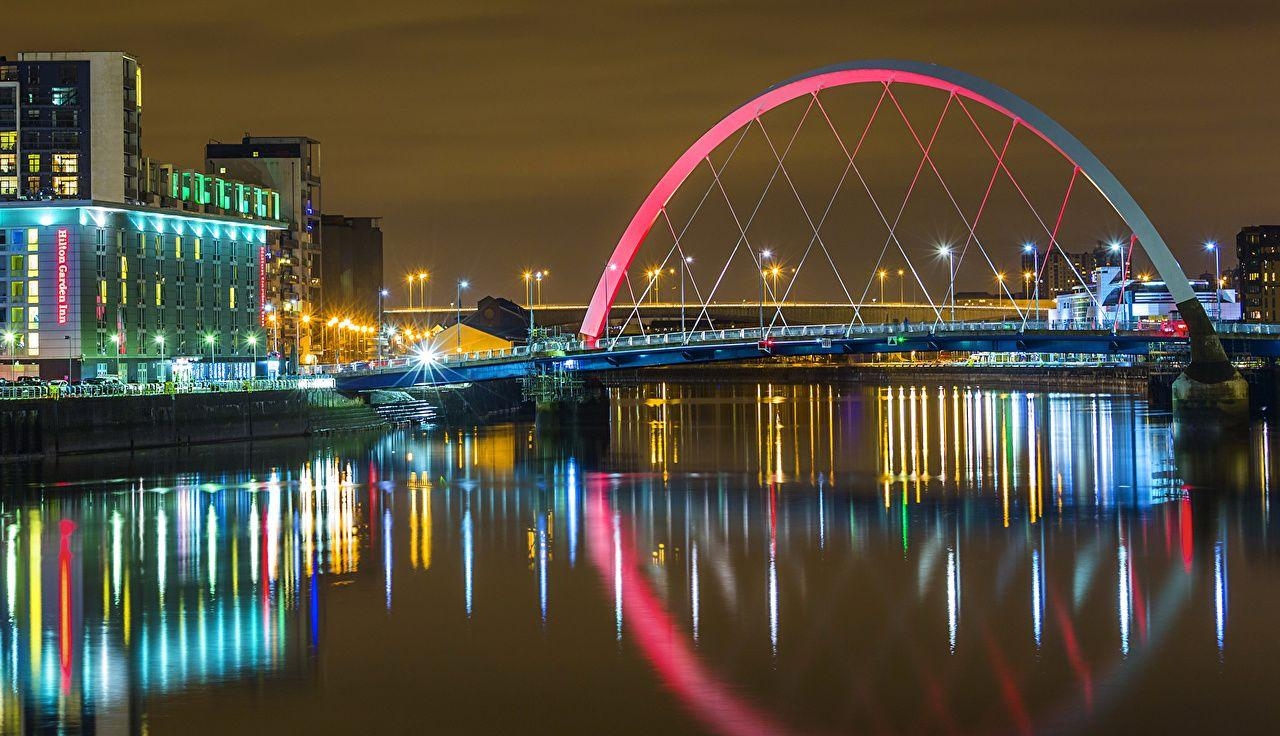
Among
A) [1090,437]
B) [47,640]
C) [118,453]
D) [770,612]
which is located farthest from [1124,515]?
[118,453]

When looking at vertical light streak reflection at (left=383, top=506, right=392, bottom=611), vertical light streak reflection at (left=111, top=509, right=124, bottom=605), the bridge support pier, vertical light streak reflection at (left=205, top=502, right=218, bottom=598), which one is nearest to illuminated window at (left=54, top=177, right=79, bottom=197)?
vertical light streak reflection at (left=205, top=502, right=218, bottom=598)

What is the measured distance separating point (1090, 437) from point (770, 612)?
44.1 m

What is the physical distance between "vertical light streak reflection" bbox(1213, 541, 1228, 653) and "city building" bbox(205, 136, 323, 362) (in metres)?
87.5

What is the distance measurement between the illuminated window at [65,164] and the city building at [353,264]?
233ft

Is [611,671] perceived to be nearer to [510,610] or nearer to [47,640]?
[510,610]

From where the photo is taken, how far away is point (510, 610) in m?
27.6

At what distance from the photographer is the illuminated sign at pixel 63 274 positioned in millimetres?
74375

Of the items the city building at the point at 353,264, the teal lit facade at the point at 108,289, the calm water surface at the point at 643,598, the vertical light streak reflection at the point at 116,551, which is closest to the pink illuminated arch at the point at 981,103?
the calm water surface at the point at 643,598

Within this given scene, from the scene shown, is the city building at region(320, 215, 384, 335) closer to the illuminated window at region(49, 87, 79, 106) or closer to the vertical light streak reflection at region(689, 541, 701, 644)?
the illuminated window at region(49, 87, 79, 106)

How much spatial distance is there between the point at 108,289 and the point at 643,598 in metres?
54.8

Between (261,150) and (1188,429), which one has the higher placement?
(261,150)

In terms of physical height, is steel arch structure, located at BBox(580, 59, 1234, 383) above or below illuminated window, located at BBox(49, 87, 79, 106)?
below

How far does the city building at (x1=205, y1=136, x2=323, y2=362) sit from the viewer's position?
117 m

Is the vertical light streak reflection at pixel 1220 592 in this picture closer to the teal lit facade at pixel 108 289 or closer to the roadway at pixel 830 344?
the roadway at pixel 830 344
